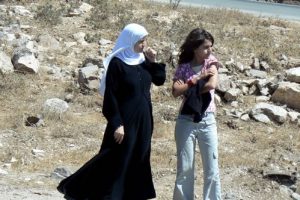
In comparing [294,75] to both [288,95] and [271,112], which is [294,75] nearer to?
[288,95]

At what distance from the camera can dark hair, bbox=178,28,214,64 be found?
499 centimetres

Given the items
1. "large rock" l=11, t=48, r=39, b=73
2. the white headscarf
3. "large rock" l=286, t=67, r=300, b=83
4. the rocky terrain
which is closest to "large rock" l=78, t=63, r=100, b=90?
the rocky terrain

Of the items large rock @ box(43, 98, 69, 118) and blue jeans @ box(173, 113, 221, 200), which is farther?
large rock @ box(43, 98, 69, 118)

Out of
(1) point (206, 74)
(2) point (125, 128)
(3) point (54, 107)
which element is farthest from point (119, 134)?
(3) point (54, 107)

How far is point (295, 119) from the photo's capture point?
8812 mm

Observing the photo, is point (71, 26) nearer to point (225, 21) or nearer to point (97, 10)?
point (97, 10)

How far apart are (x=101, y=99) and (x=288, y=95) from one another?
277 cm

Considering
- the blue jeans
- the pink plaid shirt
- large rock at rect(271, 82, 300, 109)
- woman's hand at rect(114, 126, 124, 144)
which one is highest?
the pink plaid shirt

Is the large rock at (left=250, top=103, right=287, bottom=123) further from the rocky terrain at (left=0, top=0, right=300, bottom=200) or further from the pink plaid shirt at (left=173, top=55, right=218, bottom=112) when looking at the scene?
the pink plaid shirt at (left=173, top=55, right=218, bottom=112)

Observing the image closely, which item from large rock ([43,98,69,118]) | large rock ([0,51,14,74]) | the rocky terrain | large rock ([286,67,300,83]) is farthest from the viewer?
large rock ([286,67,300,83])

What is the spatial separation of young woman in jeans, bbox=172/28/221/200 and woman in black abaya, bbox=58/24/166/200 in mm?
328

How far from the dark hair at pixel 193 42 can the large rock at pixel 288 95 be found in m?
4.47

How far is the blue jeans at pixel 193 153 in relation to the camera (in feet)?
16.7

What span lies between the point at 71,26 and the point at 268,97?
4.50 m
